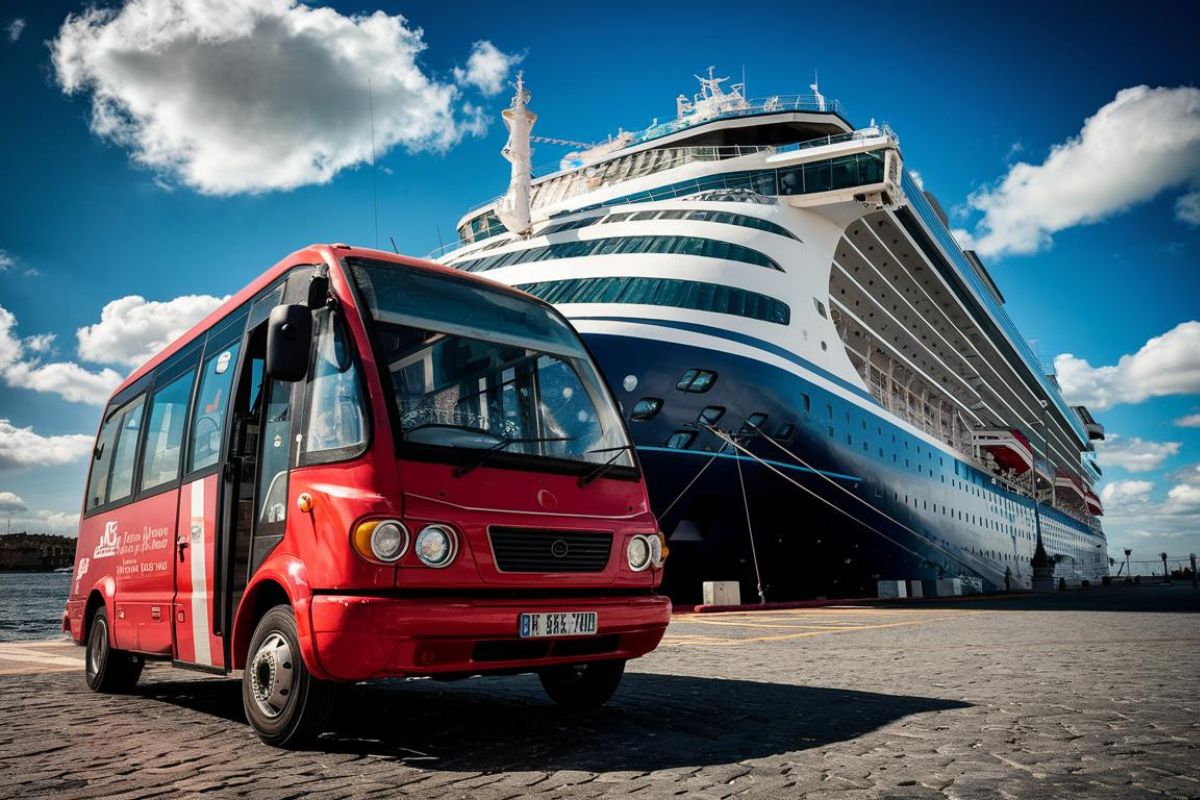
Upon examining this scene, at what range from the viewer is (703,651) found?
8.14 meters

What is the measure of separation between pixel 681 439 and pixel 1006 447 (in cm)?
2550

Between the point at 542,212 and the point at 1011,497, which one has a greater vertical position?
the point at 542,212

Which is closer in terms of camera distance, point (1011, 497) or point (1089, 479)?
point (1011, 497)

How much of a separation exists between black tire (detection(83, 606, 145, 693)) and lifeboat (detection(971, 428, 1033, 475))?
3484 centimetres

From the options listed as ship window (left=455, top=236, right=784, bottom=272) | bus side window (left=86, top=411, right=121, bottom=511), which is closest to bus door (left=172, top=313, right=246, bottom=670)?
bus side window (left=86, top=411, right=121, bottom=511)

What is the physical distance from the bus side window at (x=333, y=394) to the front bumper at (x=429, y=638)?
0.74 m

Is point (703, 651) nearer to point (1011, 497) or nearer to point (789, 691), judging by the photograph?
point (789, 691)

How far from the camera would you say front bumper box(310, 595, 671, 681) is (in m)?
3.39

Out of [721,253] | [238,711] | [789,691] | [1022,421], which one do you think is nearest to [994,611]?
[721,253]

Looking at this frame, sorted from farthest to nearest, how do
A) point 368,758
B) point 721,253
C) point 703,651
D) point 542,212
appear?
point 542,212
point 721,253
point 703,651
point 368,758

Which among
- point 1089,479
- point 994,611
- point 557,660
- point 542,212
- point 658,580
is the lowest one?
point 994,611

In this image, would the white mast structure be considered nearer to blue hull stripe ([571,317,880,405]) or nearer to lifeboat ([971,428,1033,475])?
blue hull stripe ([571,317,880,405])

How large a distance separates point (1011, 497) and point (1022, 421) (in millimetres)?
11150

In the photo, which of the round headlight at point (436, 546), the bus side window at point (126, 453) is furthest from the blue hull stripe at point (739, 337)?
the round headlight at point (436, 546)
